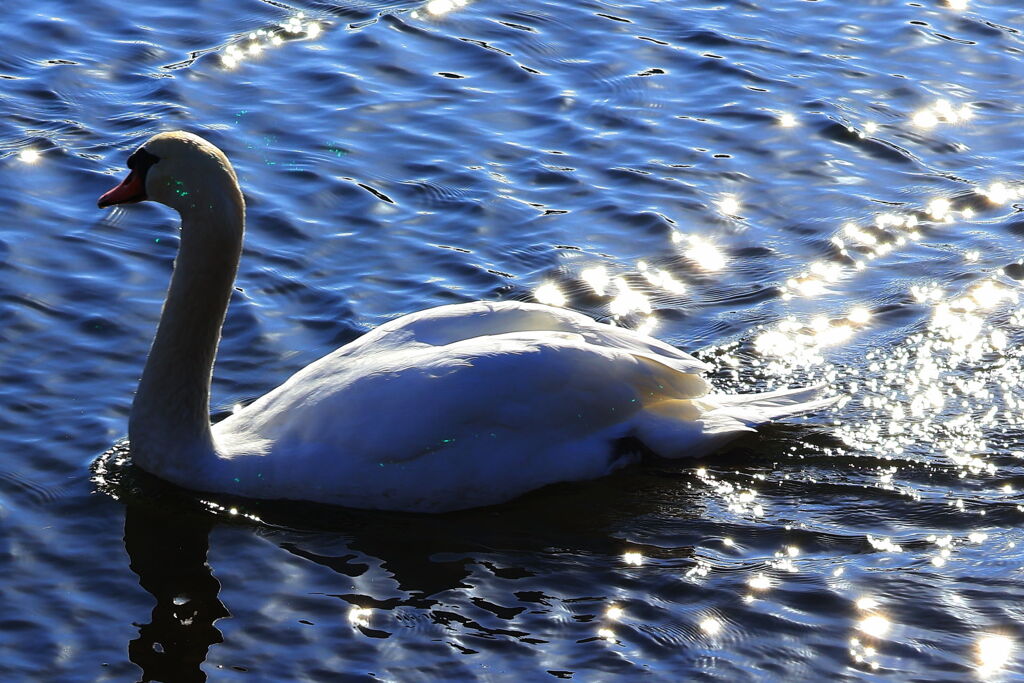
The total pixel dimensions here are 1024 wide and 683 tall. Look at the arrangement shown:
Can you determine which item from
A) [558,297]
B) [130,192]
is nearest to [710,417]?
[558,297]

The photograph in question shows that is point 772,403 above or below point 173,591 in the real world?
above

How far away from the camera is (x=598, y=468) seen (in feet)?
24.2

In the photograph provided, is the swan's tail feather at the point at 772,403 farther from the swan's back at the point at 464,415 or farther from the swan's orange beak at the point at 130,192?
the swan's orange beak at the point at 130,192

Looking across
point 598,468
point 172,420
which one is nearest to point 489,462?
point 598,468

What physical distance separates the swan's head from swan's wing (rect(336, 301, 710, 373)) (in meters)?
1.01

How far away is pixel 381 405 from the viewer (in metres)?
6.92

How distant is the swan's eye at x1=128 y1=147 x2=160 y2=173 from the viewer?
7035 mm

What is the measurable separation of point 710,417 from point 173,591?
2.70 metres

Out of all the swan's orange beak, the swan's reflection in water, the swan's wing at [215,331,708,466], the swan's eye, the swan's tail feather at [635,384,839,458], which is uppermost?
the swan's eye

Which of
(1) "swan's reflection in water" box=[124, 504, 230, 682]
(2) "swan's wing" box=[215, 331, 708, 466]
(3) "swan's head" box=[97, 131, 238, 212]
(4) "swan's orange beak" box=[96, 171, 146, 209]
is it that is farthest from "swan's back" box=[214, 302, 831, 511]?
(4) "swan's orange beak" box=[96, 171, 146, 209]

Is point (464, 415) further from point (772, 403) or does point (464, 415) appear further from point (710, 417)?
point (772, 403)

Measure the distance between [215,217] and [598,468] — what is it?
2114 millimetres

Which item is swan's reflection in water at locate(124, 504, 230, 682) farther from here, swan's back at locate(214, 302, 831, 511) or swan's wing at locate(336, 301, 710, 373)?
swan's wing at locate(336, 301, 710, 373)

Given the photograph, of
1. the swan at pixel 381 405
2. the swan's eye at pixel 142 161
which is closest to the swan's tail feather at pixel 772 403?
the swan at pixel 381 405
